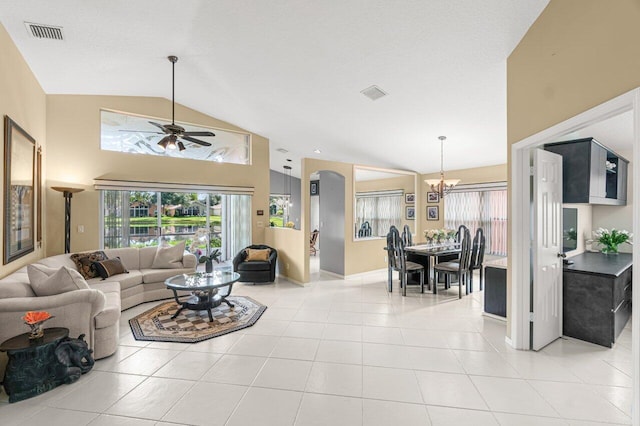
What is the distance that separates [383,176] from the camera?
855 cm

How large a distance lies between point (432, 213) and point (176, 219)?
6026 mm

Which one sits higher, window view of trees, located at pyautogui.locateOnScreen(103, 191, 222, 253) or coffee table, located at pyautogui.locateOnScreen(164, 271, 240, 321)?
window view of trees, located at pyautogui.locateOnScreen(103, 191, 222, 253)

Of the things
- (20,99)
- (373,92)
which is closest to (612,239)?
(373,92)

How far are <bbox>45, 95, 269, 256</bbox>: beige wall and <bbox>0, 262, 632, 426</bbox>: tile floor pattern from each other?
8.58ft

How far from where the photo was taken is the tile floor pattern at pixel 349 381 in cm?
206

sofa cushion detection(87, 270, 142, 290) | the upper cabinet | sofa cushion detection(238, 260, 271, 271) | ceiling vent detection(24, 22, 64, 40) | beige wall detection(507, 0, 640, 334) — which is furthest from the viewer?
sofa cushion detection(238, 260, 271, 271)

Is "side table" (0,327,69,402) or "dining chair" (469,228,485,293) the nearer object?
"side table" (0,327,69,402)

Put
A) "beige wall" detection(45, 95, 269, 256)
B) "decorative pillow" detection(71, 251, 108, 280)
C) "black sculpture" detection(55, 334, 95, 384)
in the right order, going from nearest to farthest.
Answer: "black sculpture" detection(55, 334, 95, 384) → "decorative pillow" detection(71, 251, 108, 280) → "beige wall" detection(45, 95, 269, 256)

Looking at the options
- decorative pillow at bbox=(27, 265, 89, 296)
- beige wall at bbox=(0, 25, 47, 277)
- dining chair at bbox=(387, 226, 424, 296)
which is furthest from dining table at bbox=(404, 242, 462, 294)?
beige wall at bbox=(0, 25, 47, 277)

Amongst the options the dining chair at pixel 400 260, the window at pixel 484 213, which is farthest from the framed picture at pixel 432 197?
the dining chair at pixel 400 260

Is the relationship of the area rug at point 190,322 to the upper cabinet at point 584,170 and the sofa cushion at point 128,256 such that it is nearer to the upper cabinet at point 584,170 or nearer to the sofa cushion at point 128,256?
the sofa cushion at point 128,256

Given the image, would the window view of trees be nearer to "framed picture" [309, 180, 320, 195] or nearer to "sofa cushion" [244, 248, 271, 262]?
"sofa cushion" [244, 248, 271, 262]

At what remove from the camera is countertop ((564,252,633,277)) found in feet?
10.3

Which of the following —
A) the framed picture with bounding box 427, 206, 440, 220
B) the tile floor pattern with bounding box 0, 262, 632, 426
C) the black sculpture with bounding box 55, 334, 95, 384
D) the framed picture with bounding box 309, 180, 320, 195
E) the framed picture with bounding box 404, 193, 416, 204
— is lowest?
the tile floor pattern with bounding box 0, 262, 632, 426
